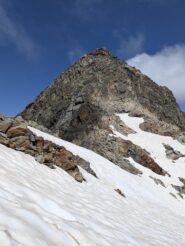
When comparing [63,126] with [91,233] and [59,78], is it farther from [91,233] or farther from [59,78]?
[91,233]

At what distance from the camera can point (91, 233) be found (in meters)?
9.12

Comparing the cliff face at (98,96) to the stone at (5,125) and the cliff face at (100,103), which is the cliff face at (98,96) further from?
the stone at (5,125)

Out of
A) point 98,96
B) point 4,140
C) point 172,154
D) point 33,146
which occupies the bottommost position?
point 4,140

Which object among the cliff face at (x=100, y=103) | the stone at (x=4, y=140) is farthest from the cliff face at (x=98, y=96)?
the stone at (x=4, y=140)

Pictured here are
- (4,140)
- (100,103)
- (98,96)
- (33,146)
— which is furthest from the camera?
(98,96)

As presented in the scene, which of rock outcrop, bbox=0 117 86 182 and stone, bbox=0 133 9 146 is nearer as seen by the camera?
stone, bbox=0 133 9 146

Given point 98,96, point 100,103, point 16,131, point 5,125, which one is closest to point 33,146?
point 16,131

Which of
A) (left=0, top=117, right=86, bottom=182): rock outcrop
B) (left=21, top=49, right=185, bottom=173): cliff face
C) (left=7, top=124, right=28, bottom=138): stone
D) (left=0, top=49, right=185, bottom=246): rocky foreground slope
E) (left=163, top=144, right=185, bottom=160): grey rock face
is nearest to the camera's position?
(left=0, top=49, right=185, bottom=246): rocky foreground slope

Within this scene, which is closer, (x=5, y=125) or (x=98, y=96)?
(x=5, y=125)

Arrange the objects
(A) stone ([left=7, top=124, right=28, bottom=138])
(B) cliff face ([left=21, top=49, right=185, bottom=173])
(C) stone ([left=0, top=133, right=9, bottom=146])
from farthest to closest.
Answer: (B) cliff face ([left=21, top=49, right=185, bottom=173])
(A) stone ([left=7, top=124, right=28, bottom=138])
(C) stone ([left=0, top=133, right=9, bottom=146])

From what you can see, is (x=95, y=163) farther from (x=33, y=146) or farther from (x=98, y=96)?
(x=98, y=96)

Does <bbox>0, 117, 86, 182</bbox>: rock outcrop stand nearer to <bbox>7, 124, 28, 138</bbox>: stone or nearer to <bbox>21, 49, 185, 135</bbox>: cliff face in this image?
<bbox>7, 124, 28, 138</bbox>: stone

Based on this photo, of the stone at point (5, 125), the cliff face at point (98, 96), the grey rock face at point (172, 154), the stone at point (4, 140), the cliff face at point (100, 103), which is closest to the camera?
the stone at point (4, 140)

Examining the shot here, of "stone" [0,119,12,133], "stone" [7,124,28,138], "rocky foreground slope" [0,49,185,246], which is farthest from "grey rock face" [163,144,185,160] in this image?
"stone" [0,119,12,133]
